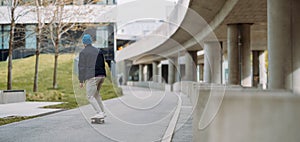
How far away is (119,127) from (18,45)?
5125 cm

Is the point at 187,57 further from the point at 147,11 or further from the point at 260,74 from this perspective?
the point at 147,11

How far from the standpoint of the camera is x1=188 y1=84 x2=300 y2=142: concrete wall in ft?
18.4

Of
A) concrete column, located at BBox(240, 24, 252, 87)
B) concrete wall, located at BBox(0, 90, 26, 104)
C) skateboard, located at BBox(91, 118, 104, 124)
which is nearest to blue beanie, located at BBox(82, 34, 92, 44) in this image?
skateboard, located at BBox(91, 118, 104, 124)

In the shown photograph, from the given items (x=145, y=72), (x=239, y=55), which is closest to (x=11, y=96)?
(x=239, y=55)

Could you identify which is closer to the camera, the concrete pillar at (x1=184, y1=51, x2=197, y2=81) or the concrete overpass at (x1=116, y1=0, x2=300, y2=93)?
the concrete overpass at (x1=116, y1=0, x2=300, y2=93)

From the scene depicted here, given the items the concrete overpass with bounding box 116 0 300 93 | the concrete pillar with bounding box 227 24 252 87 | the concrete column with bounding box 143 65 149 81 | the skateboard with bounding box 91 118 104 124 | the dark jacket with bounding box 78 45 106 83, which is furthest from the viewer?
the concrete column with bounding box 143 65 149 81

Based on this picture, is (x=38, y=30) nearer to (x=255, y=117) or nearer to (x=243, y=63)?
(x=243, y=63)

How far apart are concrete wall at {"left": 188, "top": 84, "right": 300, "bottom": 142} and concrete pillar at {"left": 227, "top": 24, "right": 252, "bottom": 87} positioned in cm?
2533

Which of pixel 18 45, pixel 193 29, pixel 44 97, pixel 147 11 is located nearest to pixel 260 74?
pixel 193 29

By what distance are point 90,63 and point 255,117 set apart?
18.6 feet

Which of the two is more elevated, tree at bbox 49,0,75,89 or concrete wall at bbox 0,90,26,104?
tree at bbox 49,0,75,89

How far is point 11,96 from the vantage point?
2358 cm

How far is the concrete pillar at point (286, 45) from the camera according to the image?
1697cm

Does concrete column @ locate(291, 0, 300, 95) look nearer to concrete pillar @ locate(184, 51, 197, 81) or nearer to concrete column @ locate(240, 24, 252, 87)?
concrete column @ locate(240, 24, 252, 87)
